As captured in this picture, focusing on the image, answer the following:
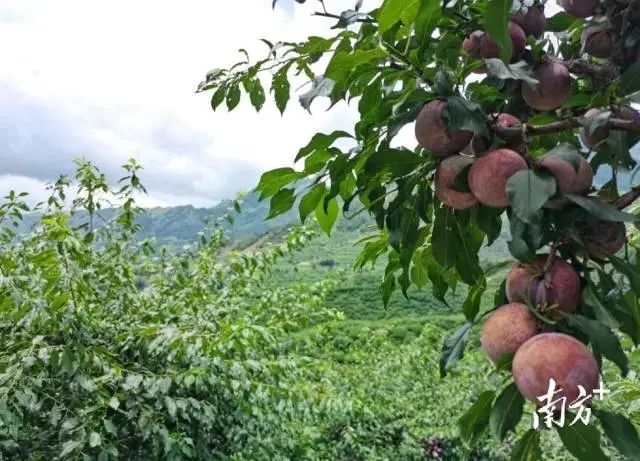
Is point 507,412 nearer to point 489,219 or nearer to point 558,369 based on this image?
point 558,369

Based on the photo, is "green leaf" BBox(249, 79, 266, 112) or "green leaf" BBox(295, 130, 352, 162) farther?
"green leaf" BBox(249, 79, 266, 112)

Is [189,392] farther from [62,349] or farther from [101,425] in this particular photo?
[62,349]

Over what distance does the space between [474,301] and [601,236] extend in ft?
0.90

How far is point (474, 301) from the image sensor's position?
36.6 inches

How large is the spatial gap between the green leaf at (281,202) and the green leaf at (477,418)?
0.38 meters

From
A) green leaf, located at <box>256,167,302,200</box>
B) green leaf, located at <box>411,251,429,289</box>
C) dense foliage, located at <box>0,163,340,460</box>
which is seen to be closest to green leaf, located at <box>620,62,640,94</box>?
green leaf, located at <box>256,167,302,200</box>

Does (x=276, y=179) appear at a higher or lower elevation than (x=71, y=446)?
higher

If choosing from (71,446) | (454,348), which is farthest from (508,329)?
(71,446)

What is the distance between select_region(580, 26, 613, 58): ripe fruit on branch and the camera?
0.90 metres

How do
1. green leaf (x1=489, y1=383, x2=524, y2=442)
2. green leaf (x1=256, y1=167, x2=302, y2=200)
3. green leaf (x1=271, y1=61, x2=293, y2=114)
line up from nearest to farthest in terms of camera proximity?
green leaf (x1=489, y1=383, x2=524, y2=442) < green leaf (x1=256, y1=167, x2=302, y2=200) < green leaf (x1=271, y1=61, x2=293, y2=114)

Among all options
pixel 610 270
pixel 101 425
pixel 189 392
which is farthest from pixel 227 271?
pixel 610 270

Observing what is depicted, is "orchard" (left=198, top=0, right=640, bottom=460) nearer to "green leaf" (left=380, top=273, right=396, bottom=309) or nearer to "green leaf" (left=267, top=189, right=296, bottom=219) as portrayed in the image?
"green leaf" (left=267, top=189, right=296, bottom=219)

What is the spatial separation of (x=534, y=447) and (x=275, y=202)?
468 mm

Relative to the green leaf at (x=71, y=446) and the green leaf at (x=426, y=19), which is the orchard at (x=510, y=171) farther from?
the green leaf at (x=71, y=446)
